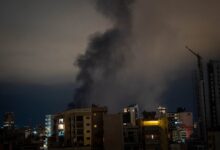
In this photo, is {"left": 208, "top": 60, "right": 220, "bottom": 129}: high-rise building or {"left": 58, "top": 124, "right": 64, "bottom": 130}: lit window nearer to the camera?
{"left": 58, "top": 124, "right": 64, "bottom": 130}: lit window

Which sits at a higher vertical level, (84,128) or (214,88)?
(214,88)

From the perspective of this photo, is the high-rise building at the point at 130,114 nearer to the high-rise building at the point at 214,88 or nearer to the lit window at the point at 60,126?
the lit window at the point at 60,126

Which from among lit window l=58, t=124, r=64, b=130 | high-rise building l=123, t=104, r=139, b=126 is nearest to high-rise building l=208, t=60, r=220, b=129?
high-rise building l=123, t=104, r=139, b=126

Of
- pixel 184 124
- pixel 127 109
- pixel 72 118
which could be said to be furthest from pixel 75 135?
pixel 184 124

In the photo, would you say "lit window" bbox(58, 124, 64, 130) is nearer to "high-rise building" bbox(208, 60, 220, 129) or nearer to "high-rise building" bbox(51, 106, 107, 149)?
"high-rise building" bbox(51, 106, 107, 149)

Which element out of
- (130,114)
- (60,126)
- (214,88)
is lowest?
(60,126)

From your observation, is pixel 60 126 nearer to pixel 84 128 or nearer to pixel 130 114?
pixel 84 128

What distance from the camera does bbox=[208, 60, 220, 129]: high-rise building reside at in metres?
90.1

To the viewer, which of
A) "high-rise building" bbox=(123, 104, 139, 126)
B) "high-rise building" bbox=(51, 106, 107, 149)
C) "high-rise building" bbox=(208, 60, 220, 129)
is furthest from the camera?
"high-rise building" bbox=(208, 60, 220, 129)

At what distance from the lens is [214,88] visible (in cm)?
9100

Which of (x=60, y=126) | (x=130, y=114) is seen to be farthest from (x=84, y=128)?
(x=130, y=114)

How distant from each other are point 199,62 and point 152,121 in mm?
40892

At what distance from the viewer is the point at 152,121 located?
6034cm

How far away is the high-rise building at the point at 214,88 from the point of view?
90.1 metres
